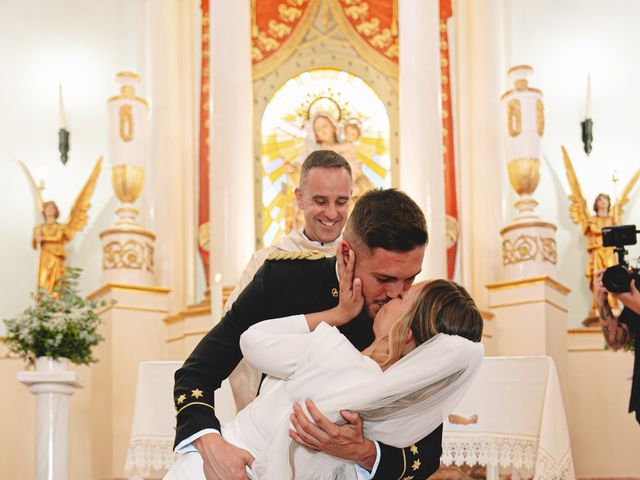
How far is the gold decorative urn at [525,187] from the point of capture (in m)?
8.19

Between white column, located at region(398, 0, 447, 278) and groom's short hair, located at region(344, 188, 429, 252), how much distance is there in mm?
5535

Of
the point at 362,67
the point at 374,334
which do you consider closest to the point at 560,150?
the point at 362,67

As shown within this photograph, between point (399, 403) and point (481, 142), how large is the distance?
7280 mm

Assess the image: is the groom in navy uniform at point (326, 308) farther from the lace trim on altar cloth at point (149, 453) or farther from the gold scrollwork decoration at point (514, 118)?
the gold scrollwork decoration at point (514, 118)

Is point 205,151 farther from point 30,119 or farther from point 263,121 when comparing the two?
point 30,119

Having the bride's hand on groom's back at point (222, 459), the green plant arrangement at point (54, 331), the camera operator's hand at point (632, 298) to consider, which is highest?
the camera operator's hand at point (632, 298)

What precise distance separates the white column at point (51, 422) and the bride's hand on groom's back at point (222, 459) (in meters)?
3.59

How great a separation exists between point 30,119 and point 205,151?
180 centimetres

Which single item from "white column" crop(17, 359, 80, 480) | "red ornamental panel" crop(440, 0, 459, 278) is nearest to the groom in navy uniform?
"white column" crop(17, 359, 80, 480)

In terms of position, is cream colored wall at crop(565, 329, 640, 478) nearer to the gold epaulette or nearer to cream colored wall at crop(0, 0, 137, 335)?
cream colored wall at crop(0, 0, 137, 335)

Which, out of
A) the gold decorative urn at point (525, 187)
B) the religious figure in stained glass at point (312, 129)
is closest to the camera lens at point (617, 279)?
the gold decorative urn at point (525, 187)

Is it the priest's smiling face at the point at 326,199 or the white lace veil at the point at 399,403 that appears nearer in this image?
→ the white lace veil at the point at 399,403

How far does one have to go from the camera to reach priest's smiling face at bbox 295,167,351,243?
12.2ft

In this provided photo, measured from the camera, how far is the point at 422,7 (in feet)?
28.3
